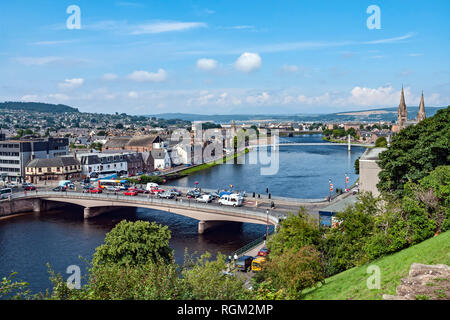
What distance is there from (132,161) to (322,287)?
53.3 metres

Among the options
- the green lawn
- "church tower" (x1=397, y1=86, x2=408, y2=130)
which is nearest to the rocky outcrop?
the green lawn

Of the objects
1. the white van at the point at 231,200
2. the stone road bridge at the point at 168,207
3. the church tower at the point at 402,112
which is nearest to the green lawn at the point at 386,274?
the stone road bridge at the point at 168,207

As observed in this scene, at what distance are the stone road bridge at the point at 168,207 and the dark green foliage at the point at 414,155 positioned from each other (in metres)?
8.29

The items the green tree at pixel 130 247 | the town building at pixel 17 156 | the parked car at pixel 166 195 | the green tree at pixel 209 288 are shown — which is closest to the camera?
the green tree at pixel 209 288

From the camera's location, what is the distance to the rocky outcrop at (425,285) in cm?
908

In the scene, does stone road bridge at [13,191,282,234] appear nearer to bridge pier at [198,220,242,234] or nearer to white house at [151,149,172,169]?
bridge pier at [198,220,242,234]

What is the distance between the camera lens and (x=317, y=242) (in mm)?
17859

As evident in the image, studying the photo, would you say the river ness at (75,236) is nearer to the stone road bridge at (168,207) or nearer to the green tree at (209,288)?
the stone road bridge at (168,207)

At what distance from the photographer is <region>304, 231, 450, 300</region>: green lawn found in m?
11.8

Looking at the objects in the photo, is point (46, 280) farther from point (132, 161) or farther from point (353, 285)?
point (132, 161)

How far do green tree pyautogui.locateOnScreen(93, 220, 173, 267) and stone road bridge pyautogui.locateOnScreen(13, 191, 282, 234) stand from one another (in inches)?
467

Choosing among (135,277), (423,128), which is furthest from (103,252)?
(423,128)
